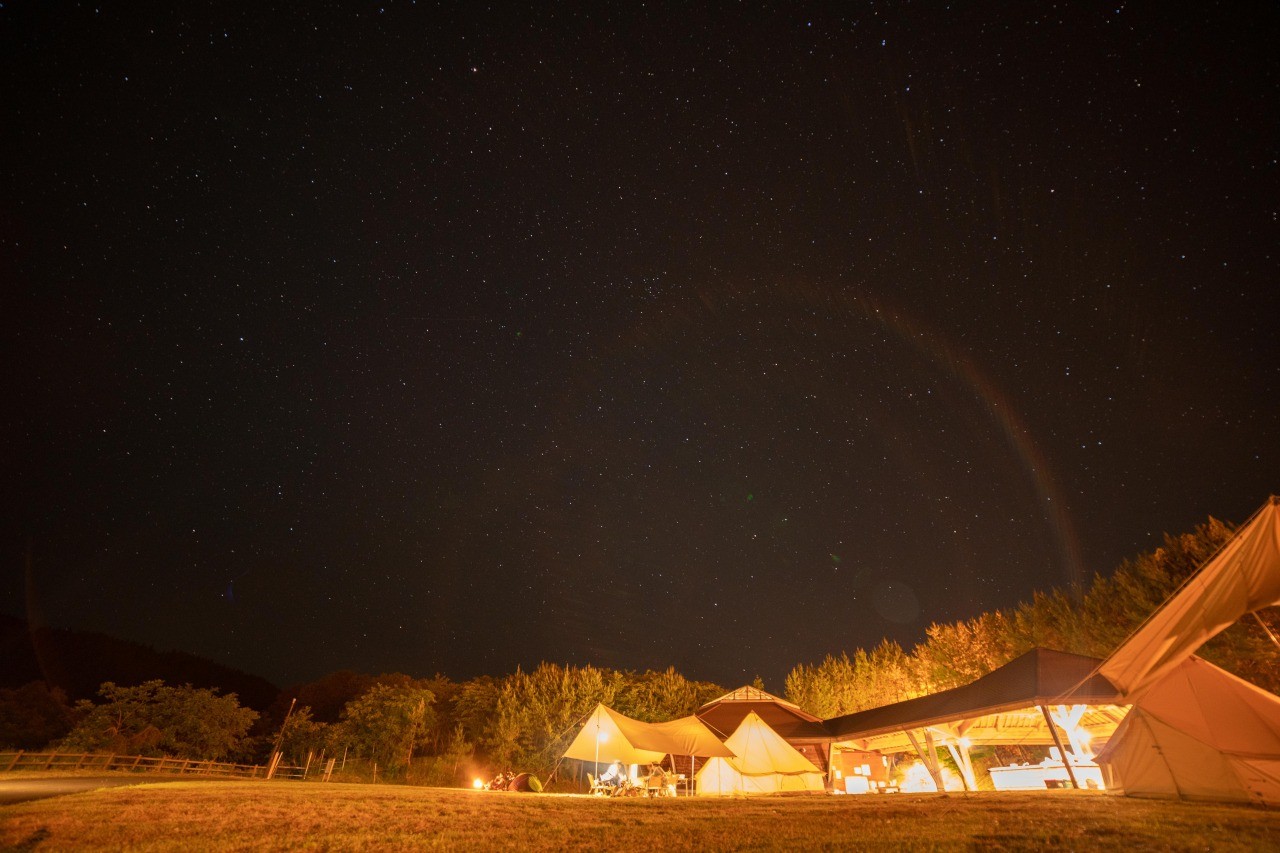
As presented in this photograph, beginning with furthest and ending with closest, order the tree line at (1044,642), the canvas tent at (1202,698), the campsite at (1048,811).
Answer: the tree line at (1044,642), the canvas tent at (1202,698), the campsite at (1048,811)

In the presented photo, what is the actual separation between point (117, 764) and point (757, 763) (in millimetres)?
29346

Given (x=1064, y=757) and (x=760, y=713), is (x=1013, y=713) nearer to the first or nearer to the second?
(x=1064, y=757)

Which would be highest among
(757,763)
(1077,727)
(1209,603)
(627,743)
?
(1077,727)

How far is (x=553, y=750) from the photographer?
30406 mm

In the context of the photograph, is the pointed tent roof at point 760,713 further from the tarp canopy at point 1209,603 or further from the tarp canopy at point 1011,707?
the tarp canopy at point 1209,603

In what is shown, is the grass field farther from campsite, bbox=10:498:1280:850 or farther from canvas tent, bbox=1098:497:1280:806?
canvas tent, bbox=1098:497:1280:806

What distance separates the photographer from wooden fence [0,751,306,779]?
73.0 ft

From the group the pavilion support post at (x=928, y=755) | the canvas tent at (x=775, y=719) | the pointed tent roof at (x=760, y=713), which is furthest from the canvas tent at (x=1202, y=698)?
the pointed tent roof at (x=760, y=713)

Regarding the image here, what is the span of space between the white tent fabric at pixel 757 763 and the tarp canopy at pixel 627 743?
49 centimetres

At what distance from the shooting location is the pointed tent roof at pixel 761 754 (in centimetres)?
1741

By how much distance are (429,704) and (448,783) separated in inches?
474

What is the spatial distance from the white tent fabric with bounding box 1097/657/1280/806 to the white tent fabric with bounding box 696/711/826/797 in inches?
425

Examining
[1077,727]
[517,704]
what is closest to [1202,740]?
[1077,727]

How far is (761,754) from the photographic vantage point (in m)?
17.5
